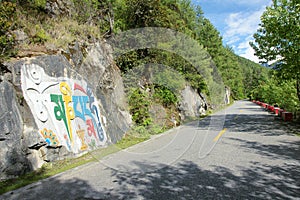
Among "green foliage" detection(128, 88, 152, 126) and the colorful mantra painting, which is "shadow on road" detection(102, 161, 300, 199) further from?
"green foliage" detection(128, 88, 152, 126)

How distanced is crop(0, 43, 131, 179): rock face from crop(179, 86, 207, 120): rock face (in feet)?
35.8

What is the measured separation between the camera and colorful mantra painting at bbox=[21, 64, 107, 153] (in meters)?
7.16

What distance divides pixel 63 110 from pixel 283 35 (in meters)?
12.9

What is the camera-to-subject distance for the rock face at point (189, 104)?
21.8m

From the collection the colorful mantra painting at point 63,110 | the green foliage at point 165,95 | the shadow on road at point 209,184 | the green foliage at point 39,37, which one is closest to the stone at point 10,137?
the colorful mantra painting at point 63,110

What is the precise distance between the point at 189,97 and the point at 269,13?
13.3 meters

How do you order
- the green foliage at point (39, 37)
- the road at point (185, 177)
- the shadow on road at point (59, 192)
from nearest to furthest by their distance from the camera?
the road at point (185, 177) < the shadow on road at point (59, 192) < the green foliage at point (39, 37)

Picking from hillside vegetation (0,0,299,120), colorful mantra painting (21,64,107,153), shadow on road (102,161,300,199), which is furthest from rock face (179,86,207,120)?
shadow on road (102,161,300,199)

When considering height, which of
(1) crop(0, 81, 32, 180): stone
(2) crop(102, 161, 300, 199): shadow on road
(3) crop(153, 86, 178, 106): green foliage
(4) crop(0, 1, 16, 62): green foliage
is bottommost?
(2) crop(102, 161, 300, 199): shadow on road

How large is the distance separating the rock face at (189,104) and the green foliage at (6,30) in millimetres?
15460

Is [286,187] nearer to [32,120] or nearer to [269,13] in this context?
[32,120]

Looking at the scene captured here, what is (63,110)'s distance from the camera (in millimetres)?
8203

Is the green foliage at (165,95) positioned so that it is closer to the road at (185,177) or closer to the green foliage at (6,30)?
the road at (185,177)

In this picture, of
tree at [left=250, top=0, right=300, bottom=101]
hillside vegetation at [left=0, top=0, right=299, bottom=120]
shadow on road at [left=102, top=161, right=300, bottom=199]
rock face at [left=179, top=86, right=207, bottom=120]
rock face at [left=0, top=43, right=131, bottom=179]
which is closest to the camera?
shadow on road at [left=102, top=161, right=300, bottom=199]
